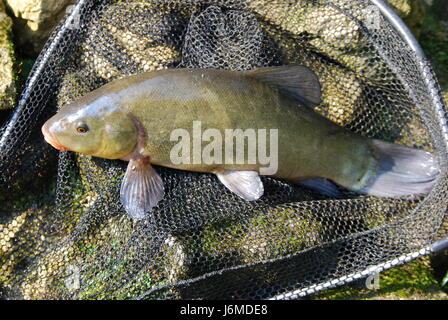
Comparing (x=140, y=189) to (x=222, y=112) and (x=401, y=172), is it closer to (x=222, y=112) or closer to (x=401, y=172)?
(x=222, y=112)

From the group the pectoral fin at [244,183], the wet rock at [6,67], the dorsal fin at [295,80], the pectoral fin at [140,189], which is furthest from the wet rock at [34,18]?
the pectoral fin at [244,183]

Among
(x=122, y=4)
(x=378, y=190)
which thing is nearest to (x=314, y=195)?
(x=378, y=190)

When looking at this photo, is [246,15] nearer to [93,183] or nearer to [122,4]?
[122,4]

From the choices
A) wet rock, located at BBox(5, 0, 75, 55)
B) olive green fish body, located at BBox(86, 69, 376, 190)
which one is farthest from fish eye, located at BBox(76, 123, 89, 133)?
wet rock, located at BBox(5, 0, 75, 55)

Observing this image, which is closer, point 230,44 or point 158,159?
point 158,159

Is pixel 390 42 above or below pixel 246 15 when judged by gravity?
above

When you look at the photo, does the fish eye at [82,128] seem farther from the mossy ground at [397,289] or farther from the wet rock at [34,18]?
the mossy ground at [397,289]
